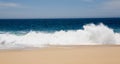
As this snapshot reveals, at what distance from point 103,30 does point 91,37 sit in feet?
3.28

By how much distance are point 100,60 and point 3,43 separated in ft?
20.7

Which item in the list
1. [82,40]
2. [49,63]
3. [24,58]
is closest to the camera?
[49,63]

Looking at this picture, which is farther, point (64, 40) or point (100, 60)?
point (64, 40)

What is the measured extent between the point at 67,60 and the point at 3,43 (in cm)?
579

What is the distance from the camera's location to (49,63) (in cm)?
751

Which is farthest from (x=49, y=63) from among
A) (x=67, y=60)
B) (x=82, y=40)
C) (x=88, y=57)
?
(x=82, y=40)

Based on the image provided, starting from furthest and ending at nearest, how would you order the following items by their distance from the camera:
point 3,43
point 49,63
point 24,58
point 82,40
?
1. point 82,40
2. point 3,43
3. point 24,58
4. point 49,63

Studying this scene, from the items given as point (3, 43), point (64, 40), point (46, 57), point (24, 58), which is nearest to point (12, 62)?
point (24, 58)

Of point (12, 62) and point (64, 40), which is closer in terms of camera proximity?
point (12, 62)

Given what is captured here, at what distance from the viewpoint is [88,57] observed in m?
8.43

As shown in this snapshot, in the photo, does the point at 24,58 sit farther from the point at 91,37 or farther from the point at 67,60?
the point at 91,37

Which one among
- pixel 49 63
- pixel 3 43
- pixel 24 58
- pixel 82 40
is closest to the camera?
pixel 49 63

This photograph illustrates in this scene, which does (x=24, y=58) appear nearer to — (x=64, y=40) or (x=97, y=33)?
(x=64, y=40)

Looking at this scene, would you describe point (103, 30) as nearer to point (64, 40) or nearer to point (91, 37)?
point (91, 37)
